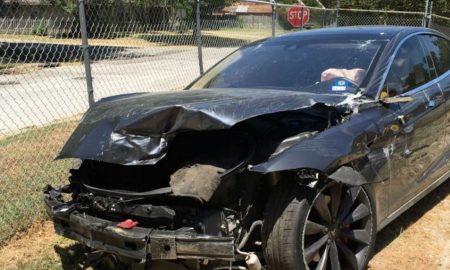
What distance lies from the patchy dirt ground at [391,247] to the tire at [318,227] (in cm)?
44

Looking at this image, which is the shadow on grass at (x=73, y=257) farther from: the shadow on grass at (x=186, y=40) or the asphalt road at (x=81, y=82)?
the asphalt road at (x=81, y=82)

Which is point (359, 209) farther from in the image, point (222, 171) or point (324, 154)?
point (222, 171)

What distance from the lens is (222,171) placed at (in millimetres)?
2910

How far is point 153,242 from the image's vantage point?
2762 mm

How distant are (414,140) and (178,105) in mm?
1882

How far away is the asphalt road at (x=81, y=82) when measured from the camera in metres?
9.80

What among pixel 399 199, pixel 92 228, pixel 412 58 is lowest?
pixel 399 199

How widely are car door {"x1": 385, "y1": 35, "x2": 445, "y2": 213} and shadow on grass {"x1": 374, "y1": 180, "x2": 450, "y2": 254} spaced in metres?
0.39

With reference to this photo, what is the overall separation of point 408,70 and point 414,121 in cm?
52

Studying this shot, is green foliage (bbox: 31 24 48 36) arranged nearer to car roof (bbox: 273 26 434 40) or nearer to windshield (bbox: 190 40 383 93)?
windshield (bbox: 190 40 383 93)

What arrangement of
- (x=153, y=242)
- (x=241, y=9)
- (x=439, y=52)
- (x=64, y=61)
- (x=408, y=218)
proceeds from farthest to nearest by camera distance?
(x=241, y=9) → (x=64, y=61) → (x=439, y=52) → (x=408, y=218) → (x=153, y=242)

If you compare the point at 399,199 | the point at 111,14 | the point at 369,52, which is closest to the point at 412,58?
the point at 369,52

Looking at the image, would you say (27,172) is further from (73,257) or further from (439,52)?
(439,52)

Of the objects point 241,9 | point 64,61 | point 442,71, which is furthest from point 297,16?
point 241,9
